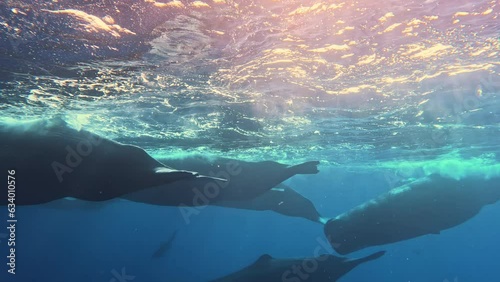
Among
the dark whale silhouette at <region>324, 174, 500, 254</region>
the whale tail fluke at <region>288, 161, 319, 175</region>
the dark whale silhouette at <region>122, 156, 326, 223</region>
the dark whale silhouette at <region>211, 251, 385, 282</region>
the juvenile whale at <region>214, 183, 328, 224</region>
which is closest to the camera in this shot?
the dark whale silhouette at <region>122, 156, 326, 223</region>

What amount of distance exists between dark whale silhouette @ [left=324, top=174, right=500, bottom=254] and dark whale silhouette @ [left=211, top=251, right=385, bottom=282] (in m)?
1.04

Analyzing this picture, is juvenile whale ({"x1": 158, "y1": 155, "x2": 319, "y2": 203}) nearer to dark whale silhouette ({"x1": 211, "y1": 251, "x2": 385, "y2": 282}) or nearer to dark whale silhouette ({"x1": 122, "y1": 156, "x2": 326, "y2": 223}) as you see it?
dark whale silhouette ({"x1": 122, "y1": 156, "x2": 326, "y2": 223})

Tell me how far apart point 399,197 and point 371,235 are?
6.42ft

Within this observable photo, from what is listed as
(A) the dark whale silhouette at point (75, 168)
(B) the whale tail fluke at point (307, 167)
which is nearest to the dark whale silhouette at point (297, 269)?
(B) the whale tail fluke at point (307, 167)

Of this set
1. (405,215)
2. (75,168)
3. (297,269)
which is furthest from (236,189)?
(405,215)

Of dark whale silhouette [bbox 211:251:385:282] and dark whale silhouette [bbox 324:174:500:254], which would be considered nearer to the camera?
dark whale silhouette [bbox 211:251:385:282]

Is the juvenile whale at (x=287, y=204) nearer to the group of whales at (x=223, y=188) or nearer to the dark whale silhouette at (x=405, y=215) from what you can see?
the group of whales at (x=223, y=188)

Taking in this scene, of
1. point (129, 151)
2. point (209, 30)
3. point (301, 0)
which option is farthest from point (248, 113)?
point (129, 151)

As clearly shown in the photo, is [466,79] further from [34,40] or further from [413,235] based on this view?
[34,40]

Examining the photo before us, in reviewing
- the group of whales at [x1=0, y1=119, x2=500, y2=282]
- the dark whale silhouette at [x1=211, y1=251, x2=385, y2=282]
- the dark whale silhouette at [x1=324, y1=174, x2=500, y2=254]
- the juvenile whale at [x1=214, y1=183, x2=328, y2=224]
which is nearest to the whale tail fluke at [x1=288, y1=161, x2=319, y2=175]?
the group of whales at [x1=0, y1=119, x2=500, y2=282]

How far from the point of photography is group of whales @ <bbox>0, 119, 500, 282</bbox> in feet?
18.0

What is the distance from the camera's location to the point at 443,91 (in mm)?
12273

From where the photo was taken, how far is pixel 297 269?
35.6ft

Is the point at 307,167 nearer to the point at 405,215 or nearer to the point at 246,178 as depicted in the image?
the point at 246,178
